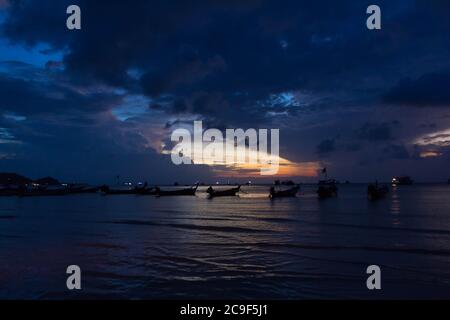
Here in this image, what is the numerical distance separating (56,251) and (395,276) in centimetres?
1474

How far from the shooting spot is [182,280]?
1192cm

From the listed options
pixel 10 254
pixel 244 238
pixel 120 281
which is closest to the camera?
pixel 120 281

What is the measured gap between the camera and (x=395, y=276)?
489 inches

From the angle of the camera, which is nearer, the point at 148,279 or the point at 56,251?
the point at 148,279
